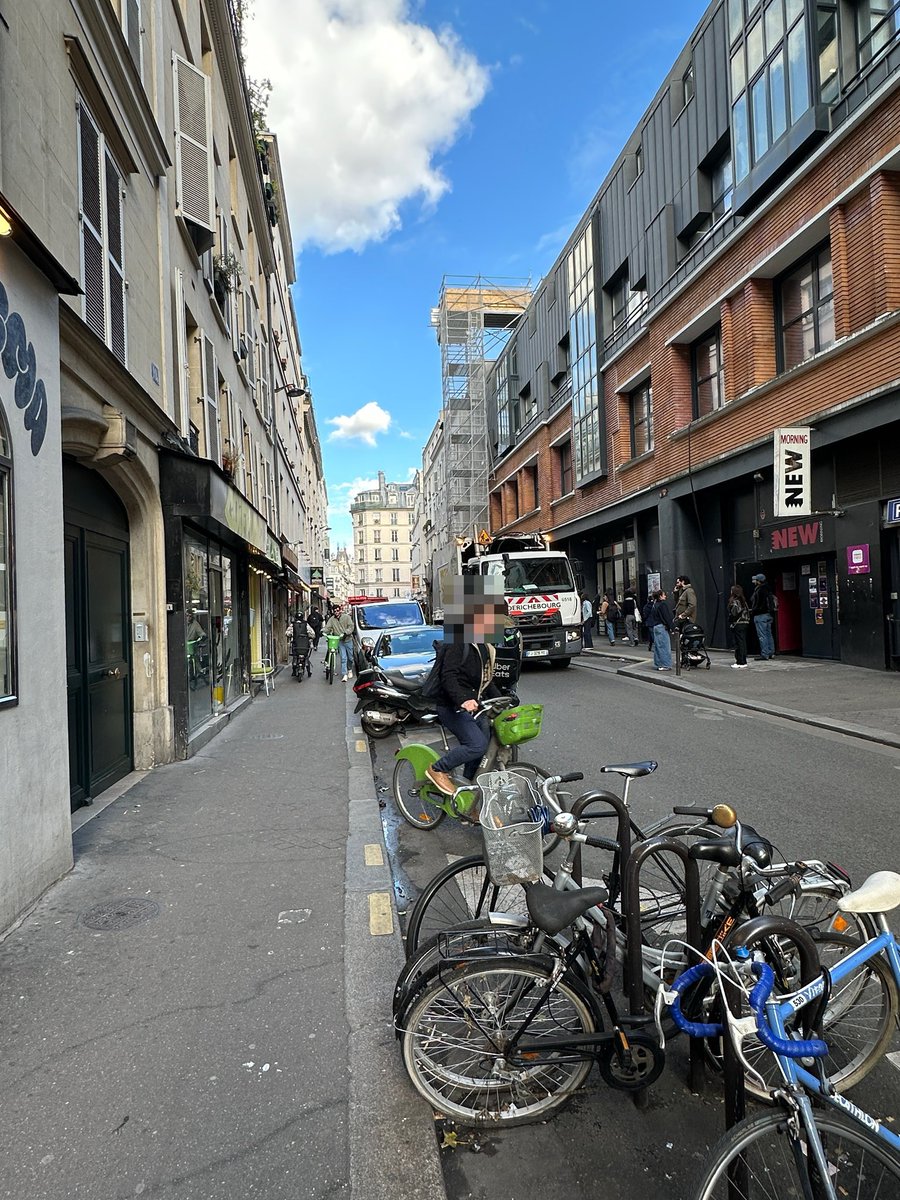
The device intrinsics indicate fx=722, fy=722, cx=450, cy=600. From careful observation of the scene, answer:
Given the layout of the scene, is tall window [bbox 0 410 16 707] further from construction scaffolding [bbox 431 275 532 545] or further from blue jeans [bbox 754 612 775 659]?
construction scaffolding [bbox 431 275 532 545]

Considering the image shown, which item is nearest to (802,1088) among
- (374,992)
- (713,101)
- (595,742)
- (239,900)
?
(374,992)

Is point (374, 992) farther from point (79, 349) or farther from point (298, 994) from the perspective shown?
point (79, 349)

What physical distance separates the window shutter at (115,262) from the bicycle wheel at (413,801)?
4834 mm

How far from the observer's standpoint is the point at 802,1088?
1717 mm

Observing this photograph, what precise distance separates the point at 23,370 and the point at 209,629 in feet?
22.5

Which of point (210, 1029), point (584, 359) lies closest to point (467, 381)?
point (584, 359)

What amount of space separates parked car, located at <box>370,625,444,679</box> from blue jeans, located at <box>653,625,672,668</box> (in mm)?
5816

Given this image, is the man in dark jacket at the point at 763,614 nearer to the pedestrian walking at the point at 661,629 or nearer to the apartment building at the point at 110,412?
the pedestrian walking at the point at 661,629

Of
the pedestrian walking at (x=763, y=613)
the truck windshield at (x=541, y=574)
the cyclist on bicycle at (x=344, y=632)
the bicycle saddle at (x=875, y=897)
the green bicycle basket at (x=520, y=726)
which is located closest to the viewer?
the bicycle saddle at (x=875, y=897)

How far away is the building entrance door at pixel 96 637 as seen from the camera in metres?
6.23

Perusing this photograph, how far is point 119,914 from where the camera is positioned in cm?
414

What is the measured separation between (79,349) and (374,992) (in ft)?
16.7

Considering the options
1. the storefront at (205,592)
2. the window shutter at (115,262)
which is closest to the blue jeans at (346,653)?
the storefront at (205,592)

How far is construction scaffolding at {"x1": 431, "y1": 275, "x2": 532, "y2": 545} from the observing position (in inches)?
1786
